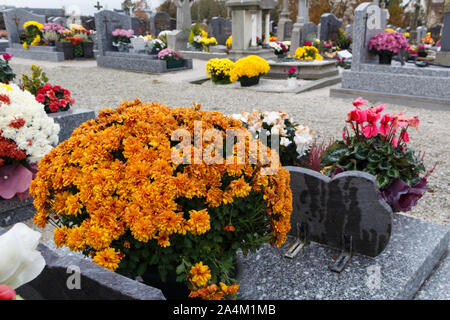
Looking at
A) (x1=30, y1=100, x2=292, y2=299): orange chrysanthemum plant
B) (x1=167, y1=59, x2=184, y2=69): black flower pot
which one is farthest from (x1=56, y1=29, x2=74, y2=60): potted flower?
(x1=30, y1=100, x2=292, y2=299): orange chrysanthemum plant

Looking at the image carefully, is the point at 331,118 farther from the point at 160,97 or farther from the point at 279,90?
the point at 160,97

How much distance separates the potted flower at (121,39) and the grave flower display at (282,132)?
12.7 m

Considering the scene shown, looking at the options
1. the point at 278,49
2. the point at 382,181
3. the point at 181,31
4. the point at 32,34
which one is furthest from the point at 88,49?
the point at 382,181

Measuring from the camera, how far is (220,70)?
421 inches

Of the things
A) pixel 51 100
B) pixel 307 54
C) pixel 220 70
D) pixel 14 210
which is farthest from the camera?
pixel 307 54

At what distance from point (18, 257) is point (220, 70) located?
10206 mm

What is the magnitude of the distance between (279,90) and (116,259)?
341 inches

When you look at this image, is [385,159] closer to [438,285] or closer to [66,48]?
[438,285]

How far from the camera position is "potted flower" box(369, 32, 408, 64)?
8461mm

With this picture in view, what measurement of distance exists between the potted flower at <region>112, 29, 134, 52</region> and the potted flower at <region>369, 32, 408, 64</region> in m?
9.23

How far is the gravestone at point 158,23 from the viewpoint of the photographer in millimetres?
24016

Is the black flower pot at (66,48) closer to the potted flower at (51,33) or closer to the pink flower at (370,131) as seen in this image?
the potted flower at (51,33)

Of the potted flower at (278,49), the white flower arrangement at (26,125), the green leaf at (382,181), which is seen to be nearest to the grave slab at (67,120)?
the white flower arrangement at (26,125)
